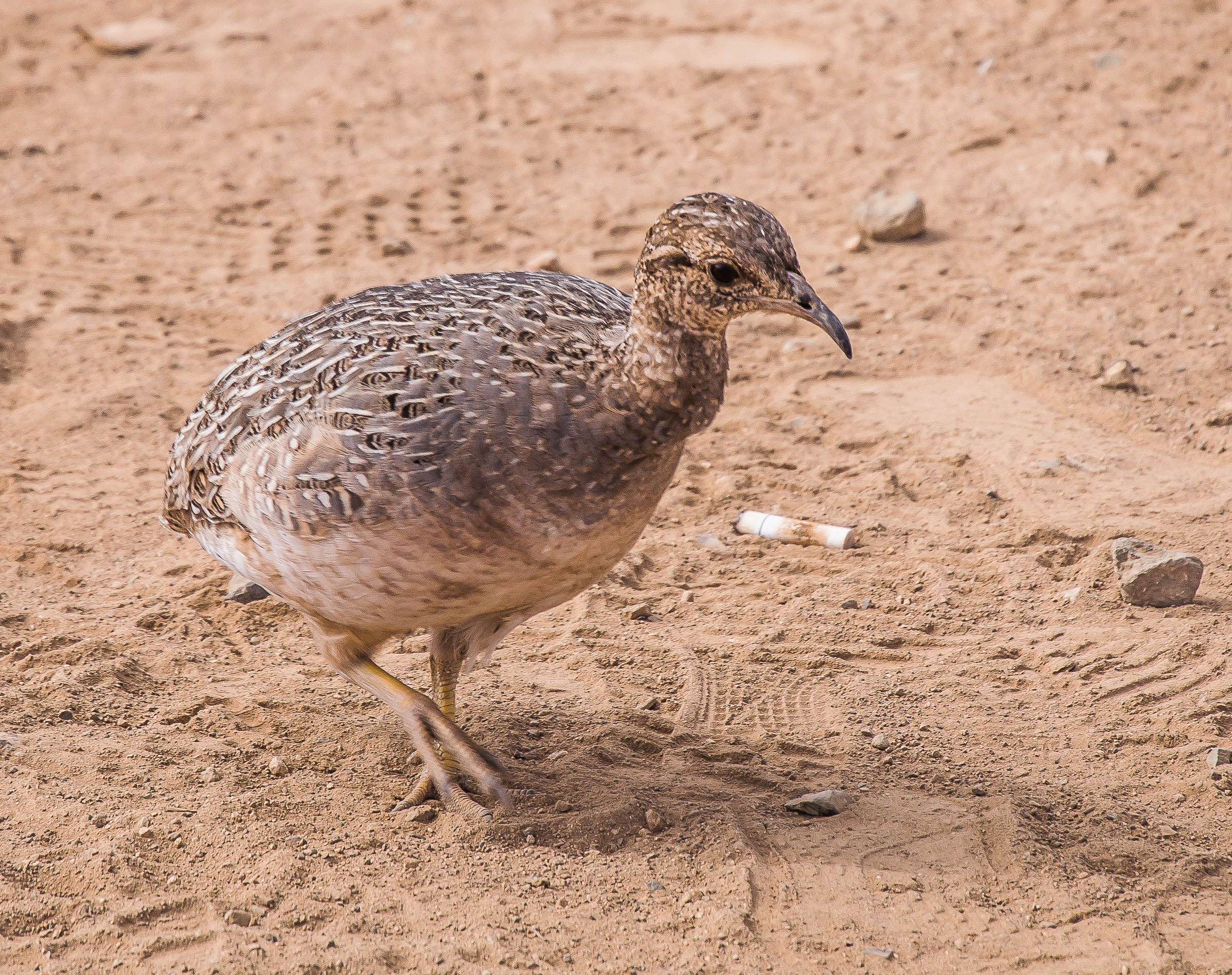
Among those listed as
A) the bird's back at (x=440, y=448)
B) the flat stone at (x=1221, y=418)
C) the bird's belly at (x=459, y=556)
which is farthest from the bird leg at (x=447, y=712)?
the flat stone at (x=1221, y=418)

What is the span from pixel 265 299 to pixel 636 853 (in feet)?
17.5

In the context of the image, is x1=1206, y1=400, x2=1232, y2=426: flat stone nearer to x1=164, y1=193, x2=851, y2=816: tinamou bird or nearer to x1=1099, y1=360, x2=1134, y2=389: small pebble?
x1=1099, y1=360, x2=1134, y2=389: small pebble

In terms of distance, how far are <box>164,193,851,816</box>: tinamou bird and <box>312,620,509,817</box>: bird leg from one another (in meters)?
0.01

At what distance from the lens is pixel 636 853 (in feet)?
14.0

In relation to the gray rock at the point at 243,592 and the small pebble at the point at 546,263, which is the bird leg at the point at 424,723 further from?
the small pebble at the point at 546,263

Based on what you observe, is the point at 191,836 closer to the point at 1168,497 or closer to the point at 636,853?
the point at 636,853

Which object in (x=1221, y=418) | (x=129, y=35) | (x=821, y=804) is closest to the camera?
(x=821, y=804)

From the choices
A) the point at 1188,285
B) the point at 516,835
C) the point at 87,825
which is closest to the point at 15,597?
the point at 87,825

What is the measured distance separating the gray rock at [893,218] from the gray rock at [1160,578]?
11.9ft

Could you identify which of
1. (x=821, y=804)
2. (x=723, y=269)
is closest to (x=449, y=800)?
(x=821, y=804)

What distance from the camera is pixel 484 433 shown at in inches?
152

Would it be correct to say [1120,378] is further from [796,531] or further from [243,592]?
[243,592]

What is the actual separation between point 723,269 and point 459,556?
116 centimetres

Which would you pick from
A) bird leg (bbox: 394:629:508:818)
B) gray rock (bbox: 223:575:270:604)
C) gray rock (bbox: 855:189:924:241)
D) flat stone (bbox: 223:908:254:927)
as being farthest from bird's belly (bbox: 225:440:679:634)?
gray rock (bbox: 855:189:924:241)
